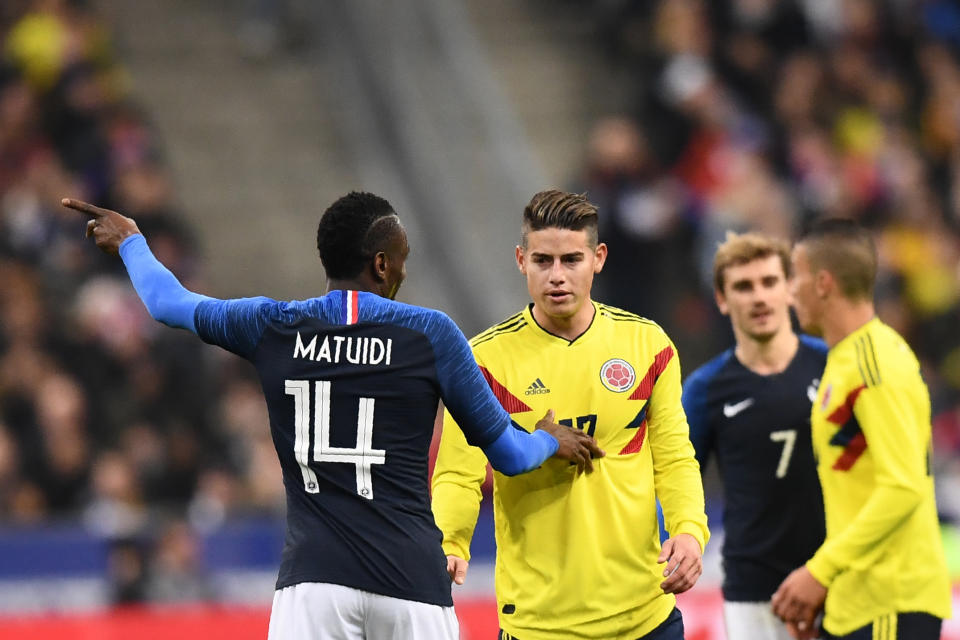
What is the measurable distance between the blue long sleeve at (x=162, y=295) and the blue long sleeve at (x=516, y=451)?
1.07 meters

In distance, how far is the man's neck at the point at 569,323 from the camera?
5559mm

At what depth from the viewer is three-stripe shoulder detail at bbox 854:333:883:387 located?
5.74 meters

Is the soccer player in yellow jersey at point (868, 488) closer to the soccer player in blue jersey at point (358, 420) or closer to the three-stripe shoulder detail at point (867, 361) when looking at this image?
the three-stripe shoulder detail at point (867, 361)

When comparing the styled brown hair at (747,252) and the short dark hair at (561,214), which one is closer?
the short dark hair at (561,214)

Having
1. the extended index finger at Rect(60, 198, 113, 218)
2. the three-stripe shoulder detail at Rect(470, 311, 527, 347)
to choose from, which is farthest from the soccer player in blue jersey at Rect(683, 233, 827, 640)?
the extended index finger at Rect(60, 198, 113, 218)

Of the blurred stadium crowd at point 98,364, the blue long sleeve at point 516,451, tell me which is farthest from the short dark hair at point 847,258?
the blurred stadium crowd at point 98,364

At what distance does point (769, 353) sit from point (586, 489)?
1.69 m

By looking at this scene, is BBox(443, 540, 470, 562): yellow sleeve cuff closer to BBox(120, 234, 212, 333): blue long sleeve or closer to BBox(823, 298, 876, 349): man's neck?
BBox(120, 234, 212, 333): blue long sleeve

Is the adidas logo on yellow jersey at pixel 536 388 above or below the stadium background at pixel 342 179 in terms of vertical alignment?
below

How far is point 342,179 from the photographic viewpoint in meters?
15.2

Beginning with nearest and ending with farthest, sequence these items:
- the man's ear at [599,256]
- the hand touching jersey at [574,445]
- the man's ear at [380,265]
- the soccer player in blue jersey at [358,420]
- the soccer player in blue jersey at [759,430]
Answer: the soccer player in blue jersey at [358,420] < the man's ear at [380,265] < the hand touching jersey at [574,445] < the man's ear at [599,256] < the soccer player in blue jersey at [759,430]

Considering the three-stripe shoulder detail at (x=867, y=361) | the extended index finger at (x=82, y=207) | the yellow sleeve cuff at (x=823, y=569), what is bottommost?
the yellow sleeve cuff at (x=823, y=569)

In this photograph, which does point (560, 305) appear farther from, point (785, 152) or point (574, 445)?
point (785, 152)

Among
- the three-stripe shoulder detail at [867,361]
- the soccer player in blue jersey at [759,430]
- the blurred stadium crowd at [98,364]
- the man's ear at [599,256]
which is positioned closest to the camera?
the man's ear at [599,256]
